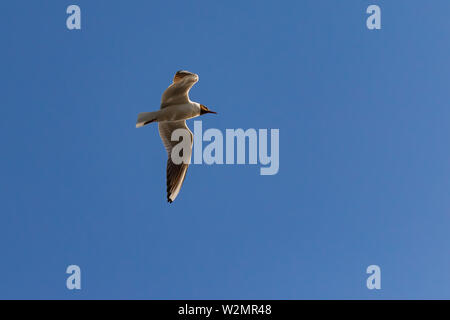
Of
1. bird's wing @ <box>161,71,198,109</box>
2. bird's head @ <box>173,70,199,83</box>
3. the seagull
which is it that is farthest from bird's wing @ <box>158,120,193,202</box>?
bird's head @ <box>173,70,199,83</box>

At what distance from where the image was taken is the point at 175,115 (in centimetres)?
535

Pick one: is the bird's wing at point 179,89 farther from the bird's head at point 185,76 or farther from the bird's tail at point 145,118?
the bird's tail at point 145,118

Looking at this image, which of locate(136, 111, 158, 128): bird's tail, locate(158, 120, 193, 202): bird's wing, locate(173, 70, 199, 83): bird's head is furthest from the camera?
locate(158, 120, 193, 202): bird's wing

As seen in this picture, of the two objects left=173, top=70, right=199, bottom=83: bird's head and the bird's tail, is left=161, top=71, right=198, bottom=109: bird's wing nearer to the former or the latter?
left=173, top=70, right=199, bottom=83: bird's head

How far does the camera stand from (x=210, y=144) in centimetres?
550

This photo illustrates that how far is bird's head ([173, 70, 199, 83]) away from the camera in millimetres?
5121

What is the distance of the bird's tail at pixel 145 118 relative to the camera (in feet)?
17.2

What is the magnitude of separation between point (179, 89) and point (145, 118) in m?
0.40

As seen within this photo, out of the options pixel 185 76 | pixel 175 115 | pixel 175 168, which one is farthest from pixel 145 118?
pixel 175 168

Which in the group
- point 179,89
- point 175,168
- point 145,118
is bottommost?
point 175,168

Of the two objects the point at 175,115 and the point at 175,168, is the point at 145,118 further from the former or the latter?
the point at 175,168

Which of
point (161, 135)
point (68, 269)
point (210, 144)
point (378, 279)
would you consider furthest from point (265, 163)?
point (68, 269)

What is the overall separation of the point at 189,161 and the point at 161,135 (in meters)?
0.38
